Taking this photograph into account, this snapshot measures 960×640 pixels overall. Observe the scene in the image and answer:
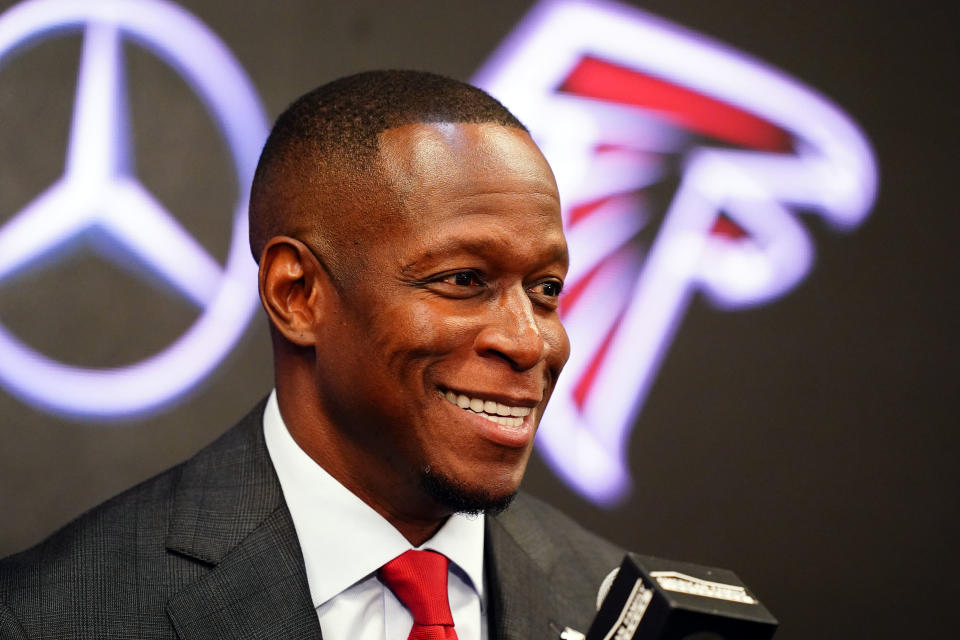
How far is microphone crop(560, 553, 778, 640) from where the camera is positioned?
1.03m

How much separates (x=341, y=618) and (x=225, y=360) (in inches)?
39.5

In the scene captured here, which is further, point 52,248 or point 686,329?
point 686,329

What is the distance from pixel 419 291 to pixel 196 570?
540 millimetres

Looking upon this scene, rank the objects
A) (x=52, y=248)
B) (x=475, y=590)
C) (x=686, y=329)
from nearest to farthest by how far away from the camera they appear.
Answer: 1. (x=475, y=590)
2. (x=52, y=248)
3. (x=686, y=329)

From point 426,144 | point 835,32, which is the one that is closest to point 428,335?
point 426,144

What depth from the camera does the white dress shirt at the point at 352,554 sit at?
1.56 meters

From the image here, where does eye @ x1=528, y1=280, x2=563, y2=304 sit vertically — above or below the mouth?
above

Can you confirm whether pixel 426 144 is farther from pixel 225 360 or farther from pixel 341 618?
pixel 225 360

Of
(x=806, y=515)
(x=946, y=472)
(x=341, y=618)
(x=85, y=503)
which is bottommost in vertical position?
(x=85, y=503)

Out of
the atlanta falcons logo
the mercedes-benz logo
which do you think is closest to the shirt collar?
the mercedes-benz logo

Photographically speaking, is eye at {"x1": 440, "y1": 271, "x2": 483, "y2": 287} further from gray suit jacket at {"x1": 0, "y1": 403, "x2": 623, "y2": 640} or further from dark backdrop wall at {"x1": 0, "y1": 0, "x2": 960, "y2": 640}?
dark backdrop wall at {"x1": 0, "y1": 0, "x2": 960, "y2": 640}

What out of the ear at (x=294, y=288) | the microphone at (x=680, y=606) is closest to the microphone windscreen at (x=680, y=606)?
the microphone at (x=680, y=606)

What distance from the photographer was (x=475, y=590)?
170 cm

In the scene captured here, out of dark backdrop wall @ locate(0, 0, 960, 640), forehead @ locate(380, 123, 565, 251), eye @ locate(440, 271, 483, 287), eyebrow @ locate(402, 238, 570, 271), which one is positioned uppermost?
forehead @ locate(380, 123, 565, 251)
